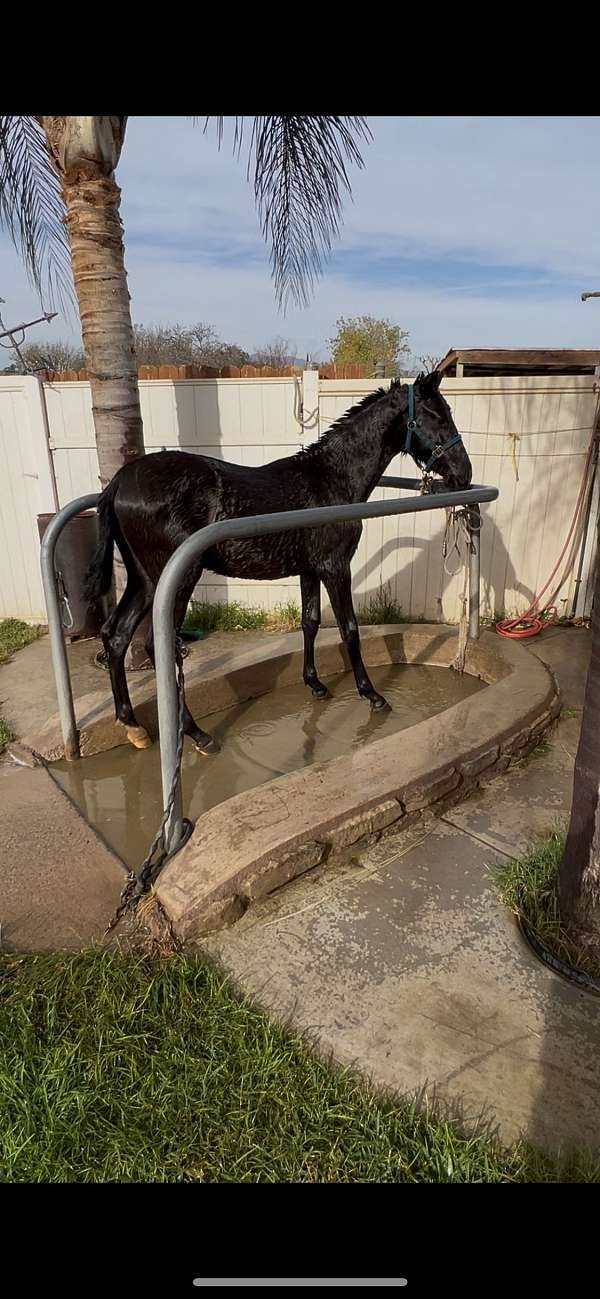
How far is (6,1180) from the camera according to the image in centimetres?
142

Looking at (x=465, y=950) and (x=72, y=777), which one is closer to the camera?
(x=465, y=950)

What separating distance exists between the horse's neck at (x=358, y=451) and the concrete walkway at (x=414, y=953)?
1.81 m

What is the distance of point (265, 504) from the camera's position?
11.3ft

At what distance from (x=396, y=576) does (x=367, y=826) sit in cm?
369

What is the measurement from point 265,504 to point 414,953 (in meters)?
2.19

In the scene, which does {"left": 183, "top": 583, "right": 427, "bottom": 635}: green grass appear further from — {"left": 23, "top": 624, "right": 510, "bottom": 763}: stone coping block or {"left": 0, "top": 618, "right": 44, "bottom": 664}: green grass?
{"left": 0, "top": 618, "right": 44, "bottom": 664}: green grass

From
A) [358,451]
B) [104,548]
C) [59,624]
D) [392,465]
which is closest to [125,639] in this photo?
[59,624]

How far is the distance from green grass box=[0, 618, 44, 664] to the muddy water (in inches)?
81.8

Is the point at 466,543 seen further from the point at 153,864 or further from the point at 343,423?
the point at 153,864

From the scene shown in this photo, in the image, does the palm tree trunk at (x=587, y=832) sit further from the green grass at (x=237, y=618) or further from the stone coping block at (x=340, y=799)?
the green grass at (x=237, y=618)

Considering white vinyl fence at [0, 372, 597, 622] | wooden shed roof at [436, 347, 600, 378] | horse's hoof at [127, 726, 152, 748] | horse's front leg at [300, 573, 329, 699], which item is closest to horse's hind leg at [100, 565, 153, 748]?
horse's hoof at [127, 726, 152, 748]

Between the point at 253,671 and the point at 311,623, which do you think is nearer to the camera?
the point at 311,623
